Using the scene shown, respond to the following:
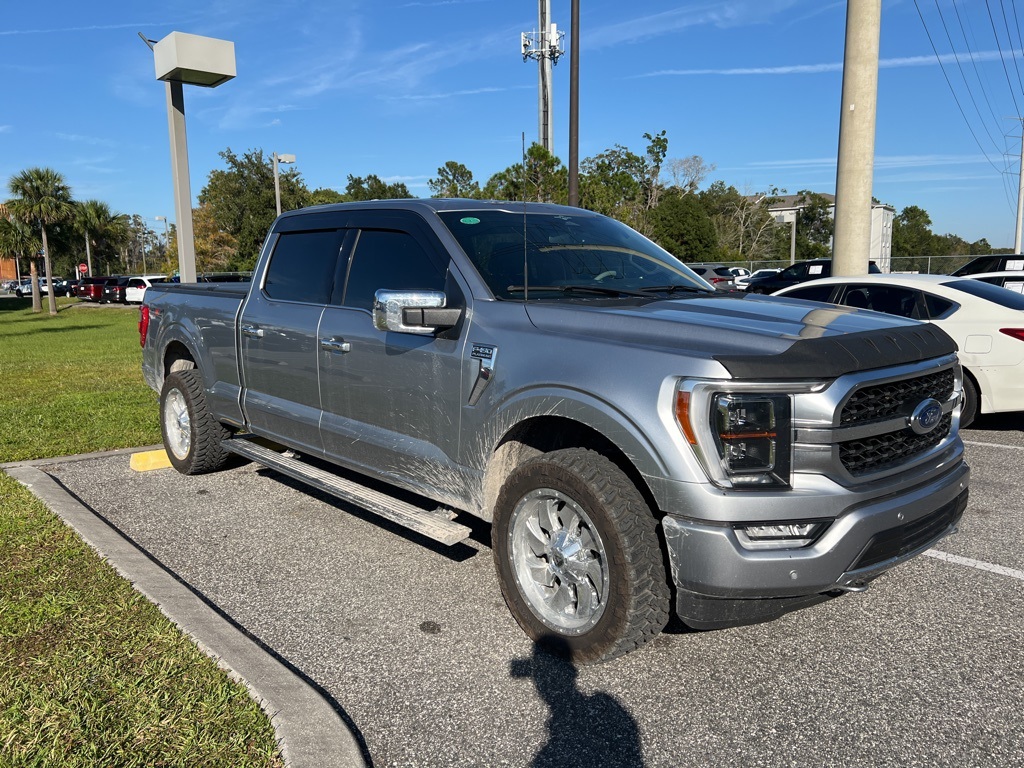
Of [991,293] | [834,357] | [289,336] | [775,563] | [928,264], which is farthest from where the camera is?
[928,264]

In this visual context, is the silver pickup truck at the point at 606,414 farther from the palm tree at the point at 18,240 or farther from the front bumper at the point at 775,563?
the palm tree at the point at 18,240

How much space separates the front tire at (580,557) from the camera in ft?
9.98

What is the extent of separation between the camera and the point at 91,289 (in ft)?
165

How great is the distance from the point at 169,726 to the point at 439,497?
64.2 inches

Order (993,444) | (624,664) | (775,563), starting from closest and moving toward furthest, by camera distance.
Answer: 1. (775,563)
2. (624,664)
3. (993,444)

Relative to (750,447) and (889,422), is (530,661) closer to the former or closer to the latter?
(750,447)

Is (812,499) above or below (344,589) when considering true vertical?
above

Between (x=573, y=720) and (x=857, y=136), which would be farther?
(x=857, y=136)

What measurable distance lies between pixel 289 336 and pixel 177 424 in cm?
206

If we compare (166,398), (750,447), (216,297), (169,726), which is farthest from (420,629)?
(166,398)

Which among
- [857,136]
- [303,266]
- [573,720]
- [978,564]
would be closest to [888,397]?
[573,720]

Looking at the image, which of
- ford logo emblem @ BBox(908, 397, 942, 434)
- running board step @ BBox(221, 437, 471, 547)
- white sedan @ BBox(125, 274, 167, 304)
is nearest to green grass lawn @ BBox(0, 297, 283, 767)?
running board step @ BBox(221, 437, 471, 547)

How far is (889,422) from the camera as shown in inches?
122

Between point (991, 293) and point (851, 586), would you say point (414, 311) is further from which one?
point (991, 293)
